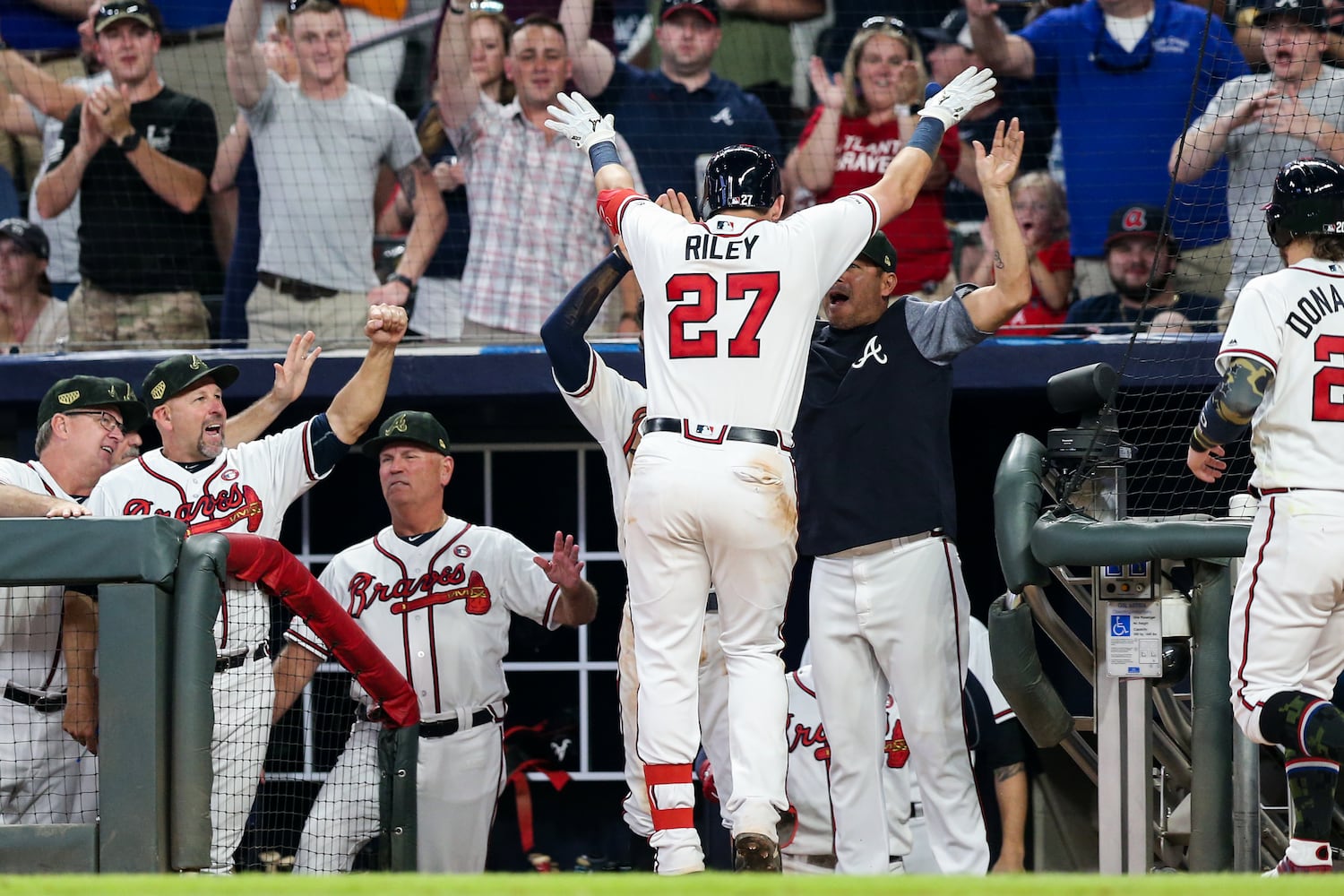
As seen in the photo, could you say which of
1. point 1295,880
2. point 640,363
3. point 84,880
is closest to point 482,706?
point 640,363

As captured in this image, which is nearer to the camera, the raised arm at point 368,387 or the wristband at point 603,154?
the wristband at point 603,154

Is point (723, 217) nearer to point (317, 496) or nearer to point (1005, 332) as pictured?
point (1005, 332)

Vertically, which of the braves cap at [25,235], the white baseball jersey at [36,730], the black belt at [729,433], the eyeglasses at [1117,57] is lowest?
the white baseball jersey at [36,730]

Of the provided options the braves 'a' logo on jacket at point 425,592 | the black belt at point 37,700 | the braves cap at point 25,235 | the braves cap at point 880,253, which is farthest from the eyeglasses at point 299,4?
the black belt at point 37,700

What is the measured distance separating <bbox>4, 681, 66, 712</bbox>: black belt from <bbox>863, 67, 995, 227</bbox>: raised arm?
2.59 meters

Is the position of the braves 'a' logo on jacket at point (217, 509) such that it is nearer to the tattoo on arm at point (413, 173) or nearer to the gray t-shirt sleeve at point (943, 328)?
the gray t-shirt sleeve at point (943, 328)

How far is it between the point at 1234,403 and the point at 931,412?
960mm

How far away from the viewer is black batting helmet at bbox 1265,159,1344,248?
3873 mm

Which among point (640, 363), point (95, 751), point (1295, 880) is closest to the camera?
point (1295, 880)

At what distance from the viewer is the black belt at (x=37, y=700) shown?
4.25m

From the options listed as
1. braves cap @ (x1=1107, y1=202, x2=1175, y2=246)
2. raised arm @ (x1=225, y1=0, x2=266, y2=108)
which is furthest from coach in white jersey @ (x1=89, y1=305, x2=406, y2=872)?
braves cap @ (x1=1107, y1=202, x2=1175, y2=246)

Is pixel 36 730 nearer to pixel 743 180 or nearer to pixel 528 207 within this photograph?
pixel 743 180

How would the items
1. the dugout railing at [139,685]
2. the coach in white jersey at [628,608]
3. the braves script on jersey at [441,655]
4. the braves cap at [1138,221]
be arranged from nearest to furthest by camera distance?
the dugout railing at [139,685] → the coach in white jersey at [628,608] → the braves script on jersey at [441,655] → the braves cap at [1138,221]

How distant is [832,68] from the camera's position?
7156mm
